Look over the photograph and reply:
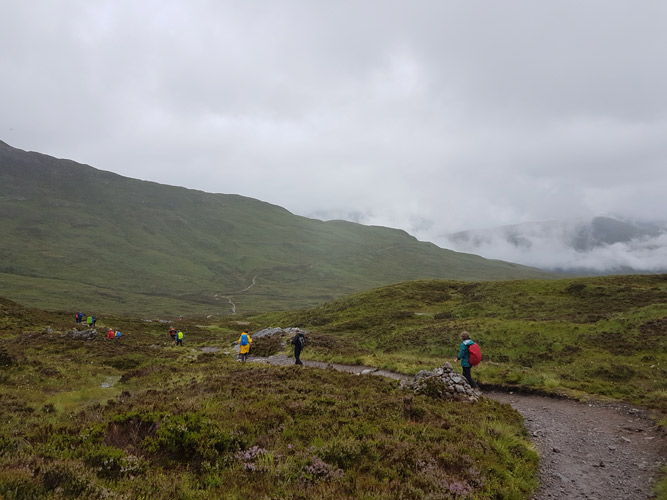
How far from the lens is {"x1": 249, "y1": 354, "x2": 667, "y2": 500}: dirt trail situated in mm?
9906

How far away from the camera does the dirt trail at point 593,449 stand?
9906 mm

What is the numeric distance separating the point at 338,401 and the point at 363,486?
669 centimetres

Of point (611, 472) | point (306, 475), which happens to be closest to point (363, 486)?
point (306, 475)

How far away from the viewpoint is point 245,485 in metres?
7.54

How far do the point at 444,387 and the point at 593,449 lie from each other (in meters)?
5.96

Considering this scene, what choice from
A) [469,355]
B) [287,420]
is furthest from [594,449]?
[287,420]

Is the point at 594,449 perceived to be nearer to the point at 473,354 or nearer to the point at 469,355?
the point at 473,354

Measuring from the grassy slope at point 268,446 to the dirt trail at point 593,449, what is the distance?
2.89 ft

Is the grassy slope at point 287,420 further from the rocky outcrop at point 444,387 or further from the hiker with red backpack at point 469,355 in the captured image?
the hiker with red backpack at point 469,355

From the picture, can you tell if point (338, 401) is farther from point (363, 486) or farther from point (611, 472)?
point (611, 472)

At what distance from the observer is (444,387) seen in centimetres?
1711

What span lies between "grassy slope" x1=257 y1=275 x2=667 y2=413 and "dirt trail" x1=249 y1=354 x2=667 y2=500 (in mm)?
2402

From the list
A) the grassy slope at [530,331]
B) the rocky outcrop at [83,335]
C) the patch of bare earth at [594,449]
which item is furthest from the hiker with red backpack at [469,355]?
the rocky outcrop at [83,335]

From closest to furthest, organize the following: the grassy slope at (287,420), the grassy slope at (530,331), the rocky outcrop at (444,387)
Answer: the grassy slope at (287,420)
the rocky outcrop at (444,387)
the grassy slope at (530,331)
